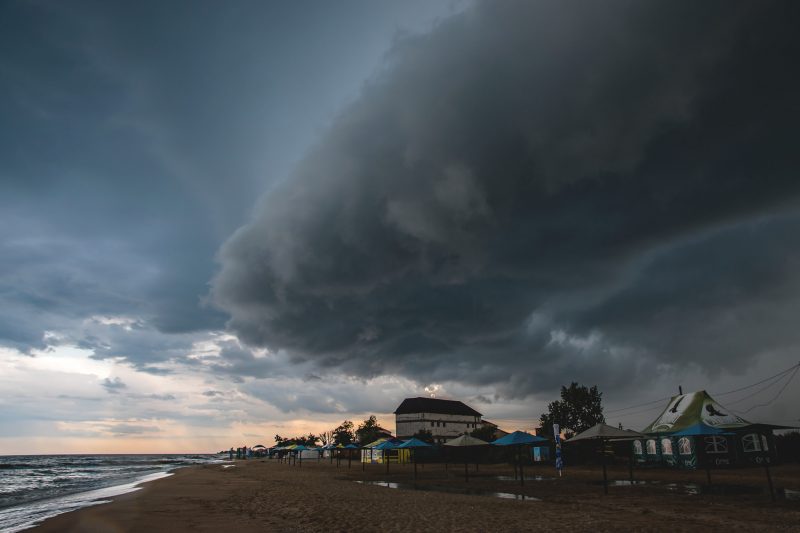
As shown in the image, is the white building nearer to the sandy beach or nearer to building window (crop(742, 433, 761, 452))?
building window (crop(742, 433, 761, 452))

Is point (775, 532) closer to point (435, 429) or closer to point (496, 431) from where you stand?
point (496, 431)

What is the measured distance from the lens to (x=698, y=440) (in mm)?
33688

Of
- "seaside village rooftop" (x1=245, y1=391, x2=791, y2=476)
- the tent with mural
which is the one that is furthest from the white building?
the tent with mural

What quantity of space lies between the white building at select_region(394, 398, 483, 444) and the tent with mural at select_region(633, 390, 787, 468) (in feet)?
166

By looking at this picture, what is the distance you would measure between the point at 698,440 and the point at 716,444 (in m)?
1.95

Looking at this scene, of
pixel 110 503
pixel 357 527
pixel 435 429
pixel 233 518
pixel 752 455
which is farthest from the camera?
pixel 435 429

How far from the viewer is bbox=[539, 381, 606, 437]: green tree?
58844 mm

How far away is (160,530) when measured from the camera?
13617mm

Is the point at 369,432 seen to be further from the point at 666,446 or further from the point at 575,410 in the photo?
the point at 666,446

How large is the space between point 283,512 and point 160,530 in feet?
13.1

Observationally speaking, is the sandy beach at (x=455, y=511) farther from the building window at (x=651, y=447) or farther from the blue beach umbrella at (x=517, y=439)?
the building window at (x=651, y=447)

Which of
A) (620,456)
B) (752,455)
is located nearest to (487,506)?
(752,455)

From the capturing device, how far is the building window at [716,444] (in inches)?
1344

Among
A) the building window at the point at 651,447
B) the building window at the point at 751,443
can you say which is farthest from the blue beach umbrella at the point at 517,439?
the building window at the point at 751,443
